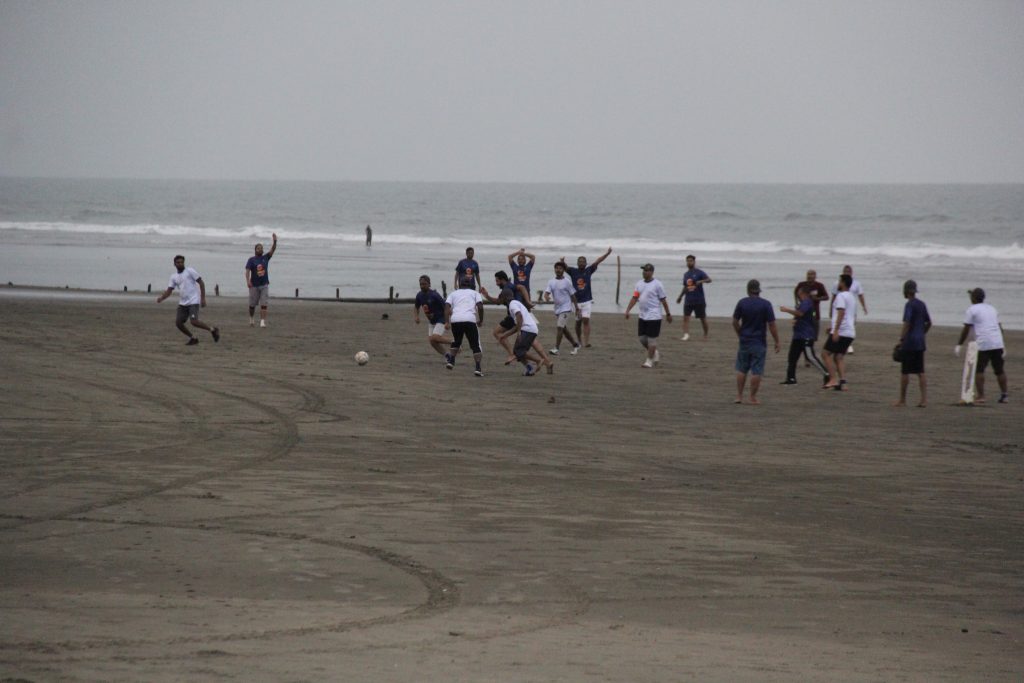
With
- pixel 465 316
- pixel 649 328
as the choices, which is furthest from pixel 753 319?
pixel 465 316

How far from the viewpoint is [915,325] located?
16859mm

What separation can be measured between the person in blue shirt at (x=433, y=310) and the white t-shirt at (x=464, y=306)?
642 millimetres

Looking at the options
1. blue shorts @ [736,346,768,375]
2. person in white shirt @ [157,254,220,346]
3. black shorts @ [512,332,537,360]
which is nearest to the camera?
blue shorts @ [736,346,768,375]

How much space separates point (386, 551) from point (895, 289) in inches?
1407

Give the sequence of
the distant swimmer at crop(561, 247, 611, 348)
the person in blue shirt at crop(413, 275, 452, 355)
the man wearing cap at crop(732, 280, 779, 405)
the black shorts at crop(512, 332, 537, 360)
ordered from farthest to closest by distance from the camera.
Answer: the distant swimmer at crop(561, 247, 611, 348)
the person in blue shirt at crop(413, 275, 452, 355)
the black shorts at crop(512, 332, 537, 360)
the man wearing cap at crop(732, 280, 779, 405)

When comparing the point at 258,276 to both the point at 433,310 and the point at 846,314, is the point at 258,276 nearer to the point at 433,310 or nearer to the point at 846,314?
the point at 433,310

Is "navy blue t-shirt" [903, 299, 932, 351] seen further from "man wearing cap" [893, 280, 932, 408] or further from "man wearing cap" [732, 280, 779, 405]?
"man wearing cap" [732, 280, 779, 405]

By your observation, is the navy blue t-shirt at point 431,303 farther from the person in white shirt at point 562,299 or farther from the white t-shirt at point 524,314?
the person in white shirt at point 562,299

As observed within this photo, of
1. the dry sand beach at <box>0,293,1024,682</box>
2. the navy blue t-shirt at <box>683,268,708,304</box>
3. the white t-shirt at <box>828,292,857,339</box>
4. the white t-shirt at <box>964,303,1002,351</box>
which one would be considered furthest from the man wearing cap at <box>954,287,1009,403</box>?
the navy blue t-shirt at <box>683,268,708,304</box>

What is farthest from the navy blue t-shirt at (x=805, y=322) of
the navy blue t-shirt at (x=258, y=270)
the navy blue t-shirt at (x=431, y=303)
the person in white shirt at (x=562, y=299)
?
the navy blue t-shirt at (x=258, y=270)

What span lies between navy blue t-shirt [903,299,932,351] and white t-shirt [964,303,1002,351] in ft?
2.62

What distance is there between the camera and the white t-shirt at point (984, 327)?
56.3 ft

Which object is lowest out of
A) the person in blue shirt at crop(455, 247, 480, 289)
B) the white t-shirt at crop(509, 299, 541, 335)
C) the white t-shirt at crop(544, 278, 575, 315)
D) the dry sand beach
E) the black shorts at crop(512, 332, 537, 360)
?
the dry sand beach

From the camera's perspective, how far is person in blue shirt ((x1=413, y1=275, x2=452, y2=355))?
1969cm
